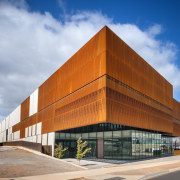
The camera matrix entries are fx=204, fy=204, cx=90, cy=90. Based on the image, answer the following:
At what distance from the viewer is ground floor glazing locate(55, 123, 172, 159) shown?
106 feet

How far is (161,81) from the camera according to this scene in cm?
4319

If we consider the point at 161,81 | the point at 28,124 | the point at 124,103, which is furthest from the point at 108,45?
the point at 28,124

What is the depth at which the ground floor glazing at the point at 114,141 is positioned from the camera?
32.4 metres

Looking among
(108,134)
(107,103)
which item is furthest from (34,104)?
(107,103)

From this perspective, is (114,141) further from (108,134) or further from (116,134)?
(108,134)

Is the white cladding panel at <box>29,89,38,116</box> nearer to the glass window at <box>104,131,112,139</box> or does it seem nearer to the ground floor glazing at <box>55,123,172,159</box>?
the ground floor glazing at <box>55,123,172,159</box>

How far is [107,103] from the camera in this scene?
24.2 metres

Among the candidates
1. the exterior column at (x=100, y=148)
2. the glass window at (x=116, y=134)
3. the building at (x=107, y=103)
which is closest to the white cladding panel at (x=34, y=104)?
the building at (x=107, y=103)

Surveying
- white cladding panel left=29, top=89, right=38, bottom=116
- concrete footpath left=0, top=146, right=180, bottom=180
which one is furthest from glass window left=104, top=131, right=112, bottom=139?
white cladding panel left=29, top=89, right=38, bottom=116

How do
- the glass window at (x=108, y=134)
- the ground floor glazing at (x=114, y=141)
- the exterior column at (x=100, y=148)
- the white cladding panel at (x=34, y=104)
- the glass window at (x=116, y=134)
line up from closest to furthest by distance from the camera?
the ground floor glazing at (x=114, y=141)
the glass window at (x=116, y=134)
the glass window at (x=108, y=134)
the exterior column at (x=100, y=148)
the white cladding panel at (x=34, y=104)

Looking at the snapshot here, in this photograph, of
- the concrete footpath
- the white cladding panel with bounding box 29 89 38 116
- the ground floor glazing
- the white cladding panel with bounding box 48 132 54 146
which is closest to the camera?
the concrete footpath

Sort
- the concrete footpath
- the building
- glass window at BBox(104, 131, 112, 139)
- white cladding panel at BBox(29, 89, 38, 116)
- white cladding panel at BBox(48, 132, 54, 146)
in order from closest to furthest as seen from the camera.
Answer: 1. the concrete footpath
2. the building
3. glass window at BBox(104, 131, 112, 139)
4. white cladding panel at BBox(48, 132, 54, 146)
5. white cladding panel at BBox(29, 89, 38, 116)

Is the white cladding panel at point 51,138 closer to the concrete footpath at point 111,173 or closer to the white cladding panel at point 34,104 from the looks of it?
the white cladding panel at point 34,104

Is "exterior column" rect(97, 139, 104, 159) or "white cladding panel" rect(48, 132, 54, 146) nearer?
"exterior column" rect(97, 139, 104, 159)
